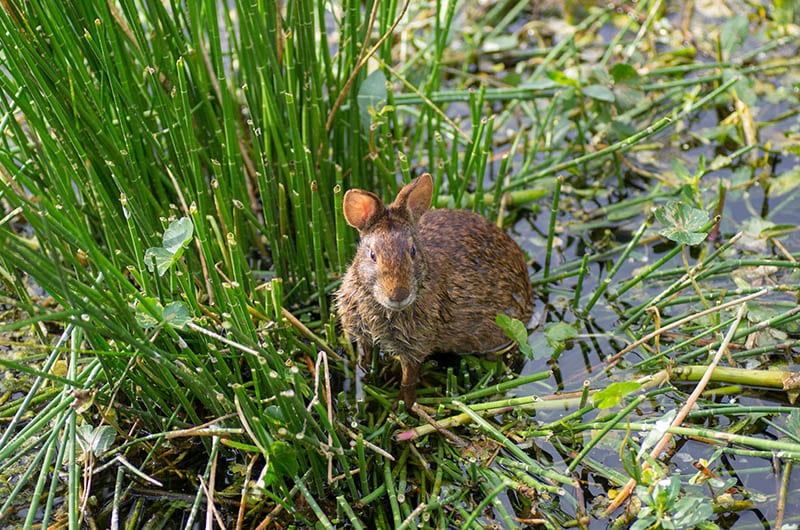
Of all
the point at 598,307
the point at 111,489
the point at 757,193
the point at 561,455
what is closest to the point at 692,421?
the point at 561,455

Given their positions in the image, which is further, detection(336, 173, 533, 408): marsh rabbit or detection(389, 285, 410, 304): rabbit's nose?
detection(336, 173, 533, 408): marsh rabbit

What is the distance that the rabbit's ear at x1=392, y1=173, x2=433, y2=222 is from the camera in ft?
10.2

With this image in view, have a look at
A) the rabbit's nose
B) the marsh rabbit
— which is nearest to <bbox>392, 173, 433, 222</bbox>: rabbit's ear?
the marsh rabbit

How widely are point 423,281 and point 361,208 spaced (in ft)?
1.24

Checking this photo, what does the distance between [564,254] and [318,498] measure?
1.89 m

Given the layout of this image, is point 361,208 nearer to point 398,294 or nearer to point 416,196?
point 416,196

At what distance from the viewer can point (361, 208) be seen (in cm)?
312

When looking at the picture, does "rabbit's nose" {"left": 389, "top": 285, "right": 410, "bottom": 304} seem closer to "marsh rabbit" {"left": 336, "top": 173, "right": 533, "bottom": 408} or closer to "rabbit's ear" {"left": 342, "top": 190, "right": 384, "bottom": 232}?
"marsh rabbit" {"left": 336, "top": 173, "right": 533, "bottom": 408}

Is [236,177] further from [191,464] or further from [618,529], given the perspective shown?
[618,529]

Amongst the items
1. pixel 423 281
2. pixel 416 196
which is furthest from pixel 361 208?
pixel 423 281

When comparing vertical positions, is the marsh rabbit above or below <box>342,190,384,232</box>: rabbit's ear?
below

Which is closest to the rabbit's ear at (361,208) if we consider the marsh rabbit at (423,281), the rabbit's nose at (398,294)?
the marsh rabbit at (423,281)

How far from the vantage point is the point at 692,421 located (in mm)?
3264

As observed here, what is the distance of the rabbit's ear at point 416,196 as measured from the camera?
10.2 feet
